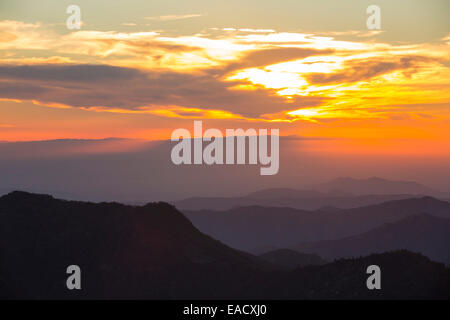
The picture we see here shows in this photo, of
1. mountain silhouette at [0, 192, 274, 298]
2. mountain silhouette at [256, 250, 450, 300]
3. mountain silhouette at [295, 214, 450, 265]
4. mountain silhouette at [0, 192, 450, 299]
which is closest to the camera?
mountain silhouette at [256, 250, 450, 300]

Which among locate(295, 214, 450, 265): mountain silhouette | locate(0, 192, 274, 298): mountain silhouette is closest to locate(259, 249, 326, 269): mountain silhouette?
locate(0, 192, 274, 298): mountain silhouette

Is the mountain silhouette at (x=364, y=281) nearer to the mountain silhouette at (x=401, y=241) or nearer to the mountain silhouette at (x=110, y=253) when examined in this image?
the mountain silhouette at (x=110, y=253)

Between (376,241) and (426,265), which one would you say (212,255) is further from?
(376,241)

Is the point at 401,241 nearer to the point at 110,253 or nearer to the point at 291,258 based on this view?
the point at 291,258

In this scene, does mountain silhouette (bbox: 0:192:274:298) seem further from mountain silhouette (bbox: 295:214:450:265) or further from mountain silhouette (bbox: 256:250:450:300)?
mountain silhouette (bbox: 295:214:450:265)

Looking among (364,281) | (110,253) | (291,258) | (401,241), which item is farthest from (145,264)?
(401,241)

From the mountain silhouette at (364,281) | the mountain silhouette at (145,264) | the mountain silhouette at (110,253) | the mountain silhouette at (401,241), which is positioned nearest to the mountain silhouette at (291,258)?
the mountain silhouette at (110,253)
